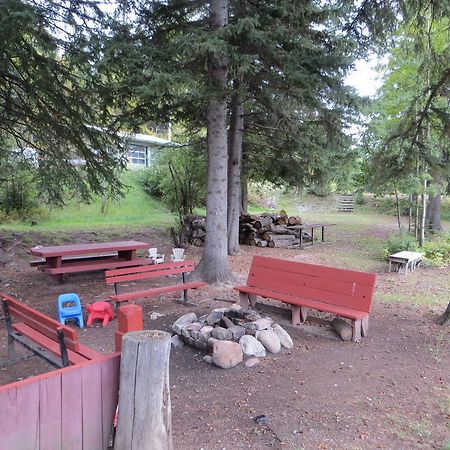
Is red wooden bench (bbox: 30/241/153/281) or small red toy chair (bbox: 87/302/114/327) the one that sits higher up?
red wooden bench (bbox: 30/241/153/281)

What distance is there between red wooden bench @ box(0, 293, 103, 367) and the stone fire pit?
1.44m

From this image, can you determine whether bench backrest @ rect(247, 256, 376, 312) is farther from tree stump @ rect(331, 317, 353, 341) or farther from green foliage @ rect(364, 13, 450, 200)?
green foliage @ rect(364, 13, 450, 200)

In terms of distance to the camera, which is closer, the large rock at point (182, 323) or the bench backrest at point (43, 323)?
the bench backrest at point (43, 323)

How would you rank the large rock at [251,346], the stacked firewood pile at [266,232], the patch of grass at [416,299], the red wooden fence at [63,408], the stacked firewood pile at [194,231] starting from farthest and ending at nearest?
the stacked firewood pile at [266,232]
the stacked firewood pile at [194,231]
the patch of grass at [416,299]
the large rock at [251,346]
the red wooden fence at [63,408]

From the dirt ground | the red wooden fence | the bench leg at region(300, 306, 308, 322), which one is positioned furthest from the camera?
the bench leg at region(300, 306, 308, 322)

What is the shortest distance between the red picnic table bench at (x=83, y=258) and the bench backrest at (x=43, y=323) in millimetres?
4017

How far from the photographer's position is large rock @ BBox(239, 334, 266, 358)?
15.7 ft

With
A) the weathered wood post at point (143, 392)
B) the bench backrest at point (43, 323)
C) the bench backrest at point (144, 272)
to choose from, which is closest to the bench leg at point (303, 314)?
the bench backrest at point (144, 272)

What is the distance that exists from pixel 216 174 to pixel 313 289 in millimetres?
3098

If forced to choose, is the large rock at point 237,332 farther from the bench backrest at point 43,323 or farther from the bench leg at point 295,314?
the bench backrest at point 43,323

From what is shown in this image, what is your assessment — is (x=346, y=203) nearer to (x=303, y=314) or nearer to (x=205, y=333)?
(x=303, y=314)

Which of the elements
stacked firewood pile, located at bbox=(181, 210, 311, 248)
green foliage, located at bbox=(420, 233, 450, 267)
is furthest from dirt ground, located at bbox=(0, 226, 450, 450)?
stacked firewood pile, located at bbox=(181, 210, 311, 248)

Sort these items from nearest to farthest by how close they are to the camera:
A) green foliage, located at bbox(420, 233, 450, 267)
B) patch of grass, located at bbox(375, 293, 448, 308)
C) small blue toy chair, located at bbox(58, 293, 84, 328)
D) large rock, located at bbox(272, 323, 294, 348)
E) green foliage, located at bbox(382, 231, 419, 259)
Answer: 1. large rock, located at bbox(272, 323, 294, 348)
2. small blue toy chair, located at bbox(58, 293, 84, 328)
3. patch of grass, located at bbox(375, 293, 448, 308)
4. green foliage, located at bbox(420, 233, 450, 267)
5. green foliage, located at bbox(382, 231, 419, 259)

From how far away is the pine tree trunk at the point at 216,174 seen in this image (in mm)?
7621
